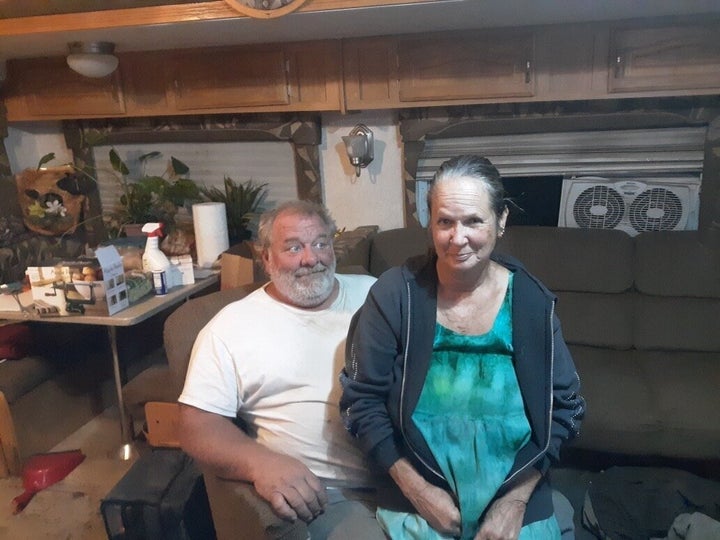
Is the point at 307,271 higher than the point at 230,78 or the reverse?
the reverse

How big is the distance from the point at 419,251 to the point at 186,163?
143cm

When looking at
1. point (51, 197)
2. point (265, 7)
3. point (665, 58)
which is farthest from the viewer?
point (51, 197)

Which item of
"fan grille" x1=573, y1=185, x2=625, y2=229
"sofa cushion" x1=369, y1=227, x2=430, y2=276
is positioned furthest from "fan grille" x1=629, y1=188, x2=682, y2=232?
"sofa cushion" x1=369, y1=227, x2=430, y2=276

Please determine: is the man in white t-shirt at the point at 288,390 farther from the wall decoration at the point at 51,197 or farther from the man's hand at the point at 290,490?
the wall decoration at the point at 51,197

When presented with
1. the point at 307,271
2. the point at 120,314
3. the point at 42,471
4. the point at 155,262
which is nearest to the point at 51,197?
the point at 155,262

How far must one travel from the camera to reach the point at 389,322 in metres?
1.34

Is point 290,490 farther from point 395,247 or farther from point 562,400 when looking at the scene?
point 395,247

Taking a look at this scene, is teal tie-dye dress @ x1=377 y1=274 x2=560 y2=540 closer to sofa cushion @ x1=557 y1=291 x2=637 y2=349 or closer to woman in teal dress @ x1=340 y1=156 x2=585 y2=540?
woman in teal dress @ x1=340 y1=156 x2=585 y2=540

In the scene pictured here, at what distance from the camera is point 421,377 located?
1.31 m

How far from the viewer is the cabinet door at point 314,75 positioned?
2619 mm

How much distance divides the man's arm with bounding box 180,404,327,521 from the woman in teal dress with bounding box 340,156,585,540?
17 centimetres

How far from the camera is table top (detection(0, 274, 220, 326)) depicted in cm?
215

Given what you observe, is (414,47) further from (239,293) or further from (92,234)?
(92,234)

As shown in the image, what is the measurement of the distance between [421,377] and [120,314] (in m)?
1.34
